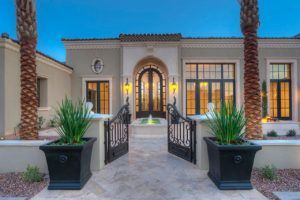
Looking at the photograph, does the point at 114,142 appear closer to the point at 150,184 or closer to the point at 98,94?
the point at 150,184

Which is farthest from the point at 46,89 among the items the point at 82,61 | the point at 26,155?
the point at 26,155

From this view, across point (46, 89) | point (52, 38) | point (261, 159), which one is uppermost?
point (52, 38)

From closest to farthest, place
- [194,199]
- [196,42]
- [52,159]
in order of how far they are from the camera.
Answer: [194,199] < [52,159] < [196,42]

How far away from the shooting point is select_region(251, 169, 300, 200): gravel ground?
3.45 metres

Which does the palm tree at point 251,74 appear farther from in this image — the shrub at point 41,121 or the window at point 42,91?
the window at point 42,91

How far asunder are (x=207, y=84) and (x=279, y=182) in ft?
33.3

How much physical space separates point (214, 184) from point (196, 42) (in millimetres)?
10813

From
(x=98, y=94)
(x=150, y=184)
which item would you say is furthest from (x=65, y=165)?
(x=98, y=94)

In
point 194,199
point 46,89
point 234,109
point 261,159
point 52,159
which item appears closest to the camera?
point 194,199

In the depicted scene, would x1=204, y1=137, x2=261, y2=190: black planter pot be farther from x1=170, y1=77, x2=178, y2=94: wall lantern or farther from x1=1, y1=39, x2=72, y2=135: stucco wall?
x1=170, y1=77, x2=178, y2=94: wall lantern

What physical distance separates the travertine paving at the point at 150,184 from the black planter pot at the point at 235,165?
0.13 meters

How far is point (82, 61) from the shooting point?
1322 cm

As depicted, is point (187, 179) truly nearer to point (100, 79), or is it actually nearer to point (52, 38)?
point (100, 79)

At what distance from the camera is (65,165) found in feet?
11.6
